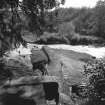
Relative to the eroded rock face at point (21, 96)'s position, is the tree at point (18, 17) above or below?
above

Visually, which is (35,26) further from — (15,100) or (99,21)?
(99,21)

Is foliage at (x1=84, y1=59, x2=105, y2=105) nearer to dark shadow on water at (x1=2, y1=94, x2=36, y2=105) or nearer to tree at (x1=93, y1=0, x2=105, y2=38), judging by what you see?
dark shadow on water at (x1=2, y1=94, x2=36, y2=105)

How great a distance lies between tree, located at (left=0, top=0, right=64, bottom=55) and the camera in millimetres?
4609

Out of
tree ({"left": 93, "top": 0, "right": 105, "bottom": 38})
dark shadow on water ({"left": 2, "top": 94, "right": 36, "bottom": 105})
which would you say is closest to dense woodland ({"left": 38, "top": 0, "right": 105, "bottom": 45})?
tree ({"left": 93, "top": 0, "right": 105, "bottom": 38})

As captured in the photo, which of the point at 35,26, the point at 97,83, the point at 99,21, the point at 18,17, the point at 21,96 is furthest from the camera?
the point at 99,21

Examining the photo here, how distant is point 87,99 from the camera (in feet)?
17.1

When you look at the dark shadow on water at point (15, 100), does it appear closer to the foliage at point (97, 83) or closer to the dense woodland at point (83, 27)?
the foliage at point (97, 83)

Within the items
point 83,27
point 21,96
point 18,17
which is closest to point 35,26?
point 18,17

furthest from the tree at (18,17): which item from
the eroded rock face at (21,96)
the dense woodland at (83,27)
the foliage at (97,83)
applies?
the dense woodland at (83,27)

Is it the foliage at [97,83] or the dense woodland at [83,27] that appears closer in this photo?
the foliage at [97,83]

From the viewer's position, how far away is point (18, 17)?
516 centimetres

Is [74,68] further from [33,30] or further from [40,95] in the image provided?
[40,95]

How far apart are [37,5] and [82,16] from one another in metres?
24.0

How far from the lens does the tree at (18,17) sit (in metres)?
4.61
